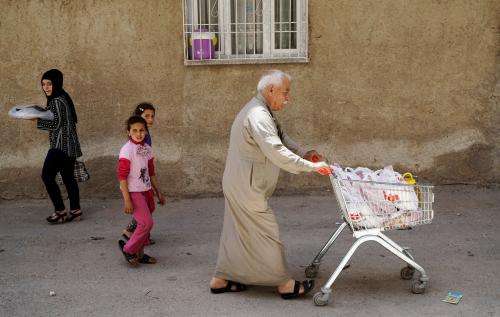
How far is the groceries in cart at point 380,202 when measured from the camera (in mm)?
4512

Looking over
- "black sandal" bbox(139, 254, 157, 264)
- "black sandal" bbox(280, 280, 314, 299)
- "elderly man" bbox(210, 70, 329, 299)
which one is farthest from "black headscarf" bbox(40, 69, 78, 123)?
"black sandal" bbox(280, 280, 314, 299)

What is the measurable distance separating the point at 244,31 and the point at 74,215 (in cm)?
296

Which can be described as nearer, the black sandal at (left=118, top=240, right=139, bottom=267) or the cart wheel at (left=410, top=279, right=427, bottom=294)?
the cart wheel at (left=410, top=279, right=427, bottom=294)

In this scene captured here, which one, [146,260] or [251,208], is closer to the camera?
[251,208]

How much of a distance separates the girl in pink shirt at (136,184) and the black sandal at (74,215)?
160 centimetres

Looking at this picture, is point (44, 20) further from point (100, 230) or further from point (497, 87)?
point (497, 87)

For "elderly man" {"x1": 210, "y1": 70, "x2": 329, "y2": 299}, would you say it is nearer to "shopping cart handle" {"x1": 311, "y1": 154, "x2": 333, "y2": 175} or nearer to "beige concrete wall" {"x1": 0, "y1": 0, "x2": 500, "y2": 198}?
"shopping cart handle" {"x1": 311, "y1": 154, "x2": 333, "y2": 175}

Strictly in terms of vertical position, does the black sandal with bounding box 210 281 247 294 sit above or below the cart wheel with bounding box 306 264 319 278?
below

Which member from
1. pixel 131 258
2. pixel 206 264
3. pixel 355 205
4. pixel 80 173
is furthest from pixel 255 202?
pixel 80 173

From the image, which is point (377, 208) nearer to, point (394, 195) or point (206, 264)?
point (394, 195)

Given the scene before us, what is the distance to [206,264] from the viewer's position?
5547 mm

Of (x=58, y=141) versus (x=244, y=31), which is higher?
(x=244, y=31)

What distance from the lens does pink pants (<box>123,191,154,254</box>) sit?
5277mm

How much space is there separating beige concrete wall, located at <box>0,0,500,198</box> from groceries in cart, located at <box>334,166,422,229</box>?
3089 mm
